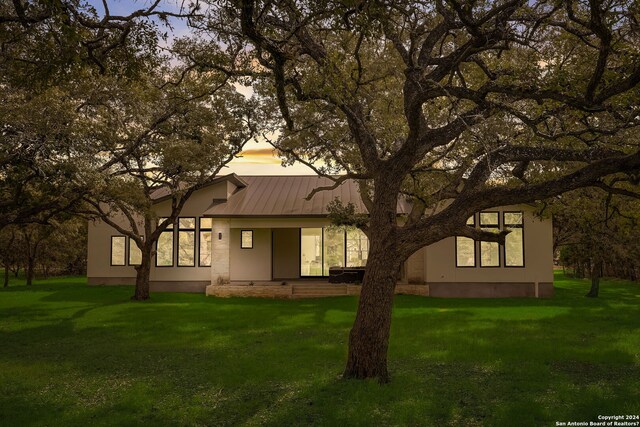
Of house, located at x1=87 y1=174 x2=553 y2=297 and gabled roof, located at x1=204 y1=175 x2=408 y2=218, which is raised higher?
gabled roof, located at x1=204 y1=175 x2=408 y2=218

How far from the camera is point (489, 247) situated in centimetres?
2328

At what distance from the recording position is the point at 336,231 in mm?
25500

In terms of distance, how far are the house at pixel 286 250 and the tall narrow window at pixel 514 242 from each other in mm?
38

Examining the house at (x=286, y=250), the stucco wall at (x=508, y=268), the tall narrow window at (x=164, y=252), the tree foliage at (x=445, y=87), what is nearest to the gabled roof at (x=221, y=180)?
the house at (x=286, y=250)

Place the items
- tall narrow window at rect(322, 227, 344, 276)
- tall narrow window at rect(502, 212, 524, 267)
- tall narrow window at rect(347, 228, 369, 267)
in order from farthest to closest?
tall narrow window at rect(322, 227, 344, 276) → tall narrow window at rect(347, 228, 369, 267) → tall narrow window at rect(502, 212, 524, 267)

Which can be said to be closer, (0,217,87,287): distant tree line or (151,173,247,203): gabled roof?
(151,173,247,203): gabled roof

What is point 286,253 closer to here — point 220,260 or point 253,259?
→ point 253,259

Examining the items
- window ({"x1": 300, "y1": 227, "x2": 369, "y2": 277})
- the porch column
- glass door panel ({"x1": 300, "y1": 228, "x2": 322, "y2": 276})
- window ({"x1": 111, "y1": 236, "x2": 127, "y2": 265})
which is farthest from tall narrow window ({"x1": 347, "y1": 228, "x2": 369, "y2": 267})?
window ({"x1": 111, "y1": 236, "x2": 127, "y2": 265})

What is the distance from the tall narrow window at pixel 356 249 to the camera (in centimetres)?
2562

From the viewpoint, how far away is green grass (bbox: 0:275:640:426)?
747 centimetres

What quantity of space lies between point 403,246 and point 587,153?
287 centimetres

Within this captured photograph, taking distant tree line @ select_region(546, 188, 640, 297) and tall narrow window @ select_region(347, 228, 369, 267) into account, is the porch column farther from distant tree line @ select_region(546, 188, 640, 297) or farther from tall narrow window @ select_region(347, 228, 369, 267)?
distant tree line @ select_region(546, 188, 640, 297)

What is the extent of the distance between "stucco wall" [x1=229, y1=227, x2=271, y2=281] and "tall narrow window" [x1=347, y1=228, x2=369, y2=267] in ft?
11.8

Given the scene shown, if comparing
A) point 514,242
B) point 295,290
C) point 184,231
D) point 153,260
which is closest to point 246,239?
point 184,231
